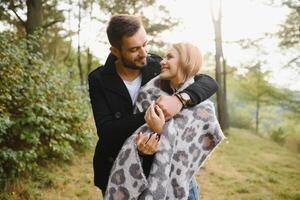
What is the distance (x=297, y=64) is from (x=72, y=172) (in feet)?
38.6

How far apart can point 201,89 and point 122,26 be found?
1.60 feet

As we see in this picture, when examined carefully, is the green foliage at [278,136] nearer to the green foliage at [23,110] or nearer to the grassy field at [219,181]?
the grassy field at [219,181]

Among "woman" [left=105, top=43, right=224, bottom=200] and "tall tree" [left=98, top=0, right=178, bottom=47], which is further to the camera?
"tall tree" [left=98, top=0, right=178, bottom=47]

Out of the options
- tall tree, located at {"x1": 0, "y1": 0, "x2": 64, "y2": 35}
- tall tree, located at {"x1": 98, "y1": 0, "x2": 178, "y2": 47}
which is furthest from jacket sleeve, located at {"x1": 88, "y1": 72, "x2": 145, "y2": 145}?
tall tree, located at {"x1": 98, "y1": 0, "x2": 178, "y2": 47}

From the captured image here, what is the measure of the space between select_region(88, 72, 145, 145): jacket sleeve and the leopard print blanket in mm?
39

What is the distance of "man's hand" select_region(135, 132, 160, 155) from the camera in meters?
1.67

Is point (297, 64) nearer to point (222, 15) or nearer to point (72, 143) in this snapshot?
point (222, 15)

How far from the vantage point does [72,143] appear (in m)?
7.59

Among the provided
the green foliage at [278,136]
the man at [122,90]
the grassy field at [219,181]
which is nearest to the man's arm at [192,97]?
the man at [122,90]

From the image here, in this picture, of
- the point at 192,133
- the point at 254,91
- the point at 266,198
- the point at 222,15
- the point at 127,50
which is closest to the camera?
the point at 192,133

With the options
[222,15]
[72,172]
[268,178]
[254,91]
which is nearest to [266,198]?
[268,178]

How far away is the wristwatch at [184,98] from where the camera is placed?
175cm

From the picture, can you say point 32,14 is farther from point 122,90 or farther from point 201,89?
point 201,89

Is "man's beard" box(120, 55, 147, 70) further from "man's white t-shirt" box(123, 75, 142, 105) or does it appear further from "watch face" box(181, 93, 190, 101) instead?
"watch face" box(181, 93, 190, 101)
